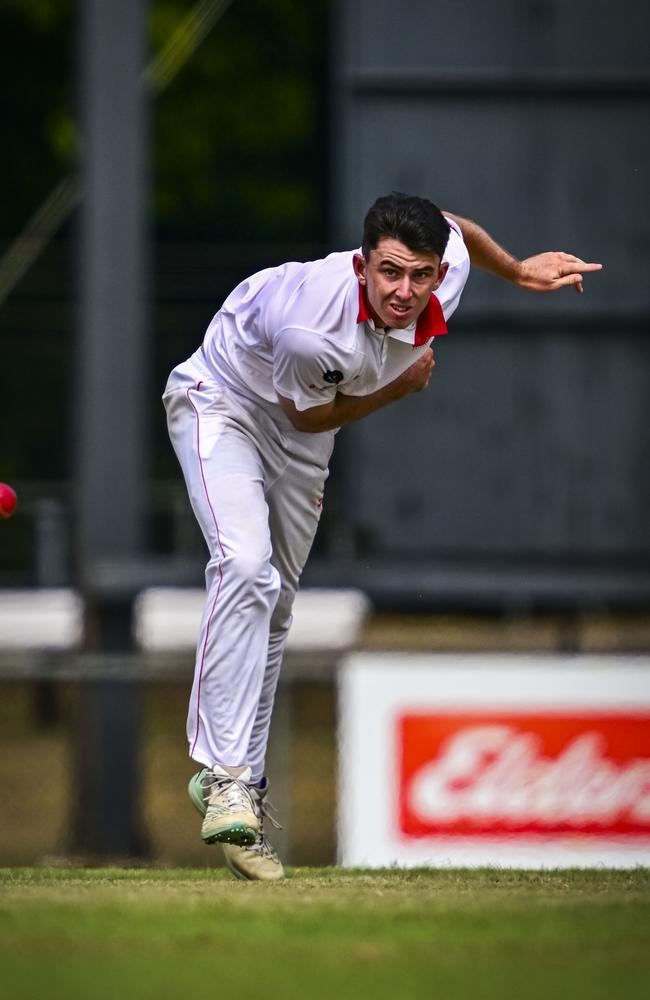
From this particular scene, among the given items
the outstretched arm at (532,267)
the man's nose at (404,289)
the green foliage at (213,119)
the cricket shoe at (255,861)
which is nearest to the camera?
the man's nose at (404,289)

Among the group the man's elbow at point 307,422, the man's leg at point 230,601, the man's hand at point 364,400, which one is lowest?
the man's leg at point 230,601

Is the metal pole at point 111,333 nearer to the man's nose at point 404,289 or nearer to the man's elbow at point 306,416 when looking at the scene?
the man's elbow at point 306,416

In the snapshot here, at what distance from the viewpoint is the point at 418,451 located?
1024 centimetres

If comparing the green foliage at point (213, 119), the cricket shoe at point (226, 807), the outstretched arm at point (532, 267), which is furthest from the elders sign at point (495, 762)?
the green foliage at point (213, 119)

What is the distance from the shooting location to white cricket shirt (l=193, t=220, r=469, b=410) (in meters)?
4.78

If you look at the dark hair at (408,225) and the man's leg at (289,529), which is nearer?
the dark hair at (408,225)

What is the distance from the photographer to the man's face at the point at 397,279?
472 centimetres

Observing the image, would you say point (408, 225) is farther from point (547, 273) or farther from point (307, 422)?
point (547, 273)

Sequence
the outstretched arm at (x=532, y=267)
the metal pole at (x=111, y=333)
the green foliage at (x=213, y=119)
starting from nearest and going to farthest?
the outstretched arm at (x=532, y=267), the metal pole at (x=111, y=333), the green foliage at (x=213, y=119)

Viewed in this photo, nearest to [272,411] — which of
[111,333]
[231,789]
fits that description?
[231,789]

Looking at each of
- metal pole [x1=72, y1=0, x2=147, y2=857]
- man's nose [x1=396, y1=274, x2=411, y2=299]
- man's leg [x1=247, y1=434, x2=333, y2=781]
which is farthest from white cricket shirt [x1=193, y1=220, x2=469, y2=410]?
metal pole [x1=72, y1=0, x2=147, y2=857]

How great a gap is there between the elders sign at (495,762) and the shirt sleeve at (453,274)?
363 centimetres

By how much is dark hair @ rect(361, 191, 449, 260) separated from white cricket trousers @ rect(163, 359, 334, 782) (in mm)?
622

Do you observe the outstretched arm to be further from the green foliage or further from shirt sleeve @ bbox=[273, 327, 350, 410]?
the green foliage
